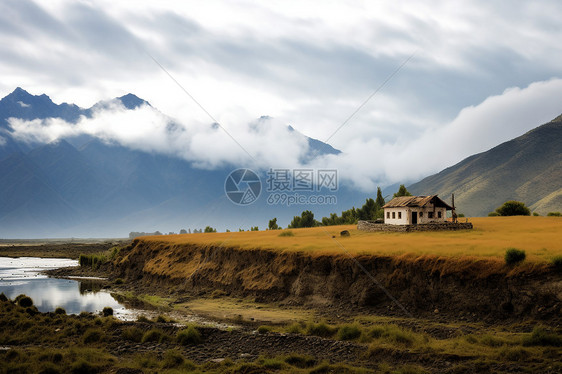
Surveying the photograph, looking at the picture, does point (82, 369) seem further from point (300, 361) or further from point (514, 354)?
point (514, 354)

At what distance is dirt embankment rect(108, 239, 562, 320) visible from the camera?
83.6 ft

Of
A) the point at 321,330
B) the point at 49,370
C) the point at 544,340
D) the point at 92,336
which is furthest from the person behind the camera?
the point at 321,330

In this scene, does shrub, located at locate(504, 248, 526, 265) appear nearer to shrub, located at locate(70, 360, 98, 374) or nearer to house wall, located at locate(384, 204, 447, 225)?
house wall, located at locate(384, 204, 447, 225)

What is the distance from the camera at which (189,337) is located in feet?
78.8

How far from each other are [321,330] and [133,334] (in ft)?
35.9

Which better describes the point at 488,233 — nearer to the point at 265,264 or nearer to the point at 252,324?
the point at 265,264

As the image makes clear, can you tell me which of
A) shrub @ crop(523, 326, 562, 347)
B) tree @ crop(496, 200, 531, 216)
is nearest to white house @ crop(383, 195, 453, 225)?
tree @ crop(496, 200, 531, 216)

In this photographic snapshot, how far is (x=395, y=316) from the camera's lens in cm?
2902

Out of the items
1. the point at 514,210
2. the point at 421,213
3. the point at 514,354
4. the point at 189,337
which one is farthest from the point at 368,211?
the point at 514,354

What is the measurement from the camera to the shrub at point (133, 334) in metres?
25.2

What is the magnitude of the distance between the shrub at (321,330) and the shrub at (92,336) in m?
12.1

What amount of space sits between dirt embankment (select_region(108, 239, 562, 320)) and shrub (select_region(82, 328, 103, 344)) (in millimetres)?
15209

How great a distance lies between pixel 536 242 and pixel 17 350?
3505 cm

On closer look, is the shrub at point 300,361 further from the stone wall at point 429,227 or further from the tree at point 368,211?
the tree at point 368,211
